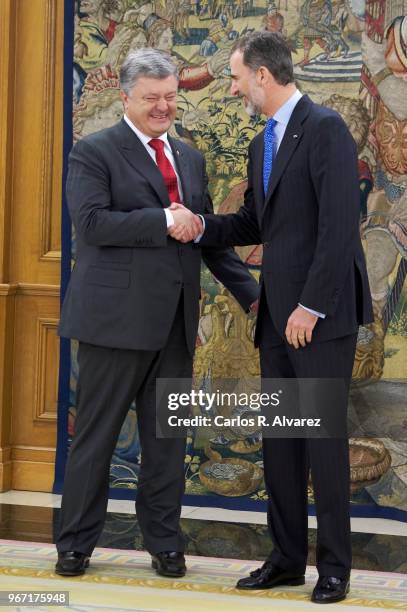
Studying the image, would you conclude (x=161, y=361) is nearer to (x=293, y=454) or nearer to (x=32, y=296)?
(x=293, y=454)

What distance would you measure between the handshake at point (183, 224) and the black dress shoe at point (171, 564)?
1020 millimetres

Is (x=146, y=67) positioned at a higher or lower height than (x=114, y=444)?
higher

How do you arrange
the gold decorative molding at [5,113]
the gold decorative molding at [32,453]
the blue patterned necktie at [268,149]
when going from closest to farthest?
the blue patterned necktie at [268,149] → the gold decorative molding at [5,113] → the gold decorative molding at [32,453]

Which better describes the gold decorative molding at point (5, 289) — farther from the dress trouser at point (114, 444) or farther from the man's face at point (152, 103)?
the man's face at point (152, 103)

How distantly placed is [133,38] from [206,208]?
4.01 feet

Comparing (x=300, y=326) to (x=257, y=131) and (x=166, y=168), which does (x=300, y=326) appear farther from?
(x=257, y=131)

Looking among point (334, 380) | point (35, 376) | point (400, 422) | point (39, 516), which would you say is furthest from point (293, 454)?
point (35, 376)

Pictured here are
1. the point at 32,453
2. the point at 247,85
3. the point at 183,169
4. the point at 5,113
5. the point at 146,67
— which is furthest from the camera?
the point at 32,453

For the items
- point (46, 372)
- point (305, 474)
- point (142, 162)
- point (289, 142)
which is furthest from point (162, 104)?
point (46, 372)

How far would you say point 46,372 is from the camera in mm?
4988

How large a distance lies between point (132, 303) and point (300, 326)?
0.57m

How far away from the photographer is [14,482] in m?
5.00

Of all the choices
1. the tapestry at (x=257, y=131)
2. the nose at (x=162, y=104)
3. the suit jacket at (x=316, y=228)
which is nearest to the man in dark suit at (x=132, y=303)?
the nose at (x=162, y=104)

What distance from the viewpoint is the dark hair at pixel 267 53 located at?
335 centimetres
